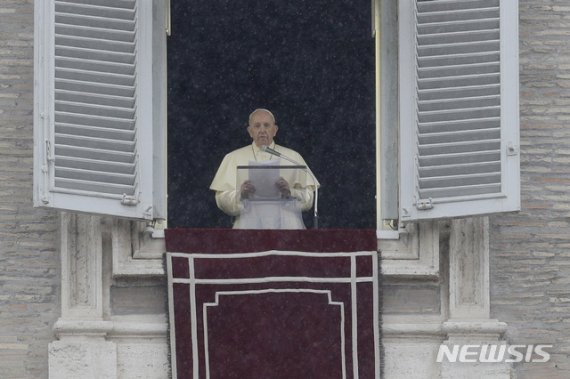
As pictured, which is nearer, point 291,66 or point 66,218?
point 66,218

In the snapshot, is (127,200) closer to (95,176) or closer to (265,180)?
(95,176)

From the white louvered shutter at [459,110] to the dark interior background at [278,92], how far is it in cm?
150

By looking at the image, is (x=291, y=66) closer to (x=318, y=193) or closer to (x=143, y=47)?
(x=318, y=193)

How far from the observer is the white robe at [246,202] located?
19.5 m

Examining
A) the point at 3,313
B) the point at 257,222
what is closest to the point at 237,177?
the point at 257,222

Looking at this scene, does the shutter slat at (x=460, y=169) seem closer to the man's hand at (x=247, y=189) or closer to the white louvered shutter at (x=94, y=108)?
the man's hand at (x=247, y=189)

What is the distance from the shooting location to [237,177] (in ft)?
64.1

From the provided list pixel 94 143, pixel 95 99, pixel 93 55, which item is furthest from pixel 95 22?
pixel 94 143

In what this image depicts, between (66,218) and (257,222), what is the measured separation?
110 centimetres

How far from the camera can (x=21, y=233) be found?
758 inches

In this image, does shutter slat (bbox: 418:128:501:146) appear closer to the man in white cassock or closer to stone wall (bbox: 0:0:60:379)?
the man in white cassock

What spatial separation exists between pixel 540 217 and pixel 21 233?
2911 mm

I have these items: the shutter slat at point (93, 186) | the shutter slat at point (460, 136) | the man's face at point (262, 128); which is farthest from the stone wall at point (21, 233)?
the shutter slat at point (460, 136)

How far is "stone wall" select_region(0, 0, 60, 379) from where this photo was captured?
62.8 feet
